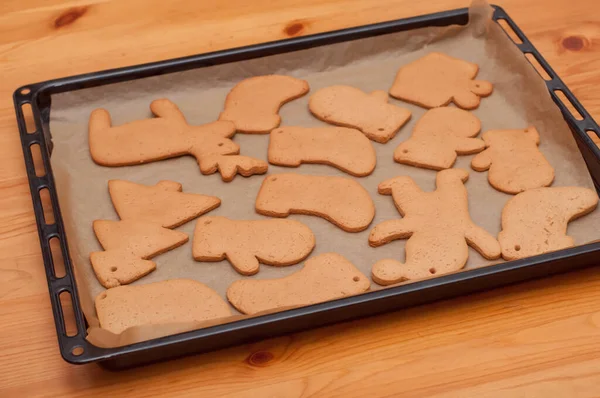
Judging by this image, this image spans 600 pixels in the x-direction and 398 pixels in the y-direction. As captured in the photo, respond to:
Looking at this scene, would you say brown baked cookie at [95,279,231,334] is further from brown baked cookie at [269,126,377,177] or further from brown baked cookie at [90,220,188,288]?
brown baked cookie at [269,126,377,177]

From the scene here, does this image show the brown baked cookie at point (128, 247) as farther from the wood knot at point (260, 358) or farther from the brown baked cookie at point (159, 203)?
the wood knot at point (260, 358)

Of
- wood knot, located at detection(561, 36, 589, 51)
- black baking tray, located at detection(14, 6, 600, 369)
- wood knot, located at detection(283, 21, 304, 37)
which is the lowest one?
black baking tray, located at detection(14, 6, 600, 369)

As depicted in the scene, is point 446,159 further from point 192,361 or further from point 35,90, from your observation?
point 35,90

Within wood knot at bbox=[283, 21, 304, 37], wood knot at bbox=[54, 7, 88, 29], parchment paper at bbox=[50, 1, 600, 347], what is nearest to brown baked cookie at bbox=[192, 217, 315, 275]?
parchment paper at bbox=[50, 1, 600, 347]

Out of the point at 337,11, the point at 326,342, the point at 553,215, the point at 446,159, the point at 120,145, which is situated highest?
the point at 337,11

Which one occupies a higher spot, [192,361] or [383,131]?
[383,131]

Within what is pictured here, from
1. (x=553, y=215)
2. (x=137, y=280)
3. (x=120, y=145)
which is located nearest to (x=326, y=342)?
(x=137, y=280)

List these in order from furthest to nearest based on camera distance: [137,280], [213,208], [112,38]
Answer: [112,38]
[213,208]
[137,280]
